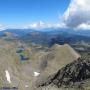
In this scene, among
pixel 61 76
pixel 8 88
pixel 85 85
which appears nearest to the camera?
pixel 85 85

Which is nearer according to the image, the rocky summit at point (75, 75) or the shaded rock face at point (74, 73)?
the rocky summit at point (75, 75)

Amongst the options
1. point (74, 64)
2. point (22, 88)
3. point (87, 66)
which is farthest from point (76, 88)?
point (22, 88)

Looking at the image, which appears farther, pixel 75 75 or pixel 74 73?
pixel 74 73

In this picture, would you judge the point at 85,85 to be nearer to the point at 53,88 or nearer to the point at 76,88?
the point at 76,88

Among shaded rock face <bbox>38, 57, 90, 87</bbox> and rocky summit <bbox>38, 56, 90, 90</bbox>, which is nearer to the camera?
rocky summit <bbox>38, 56, 90, 90</bbox>

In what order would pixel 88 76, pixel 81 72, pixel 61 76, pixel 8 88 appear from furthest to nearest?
pixel 8 88 < pixel 61 76 < pixel 81 72 < pixel 88 76

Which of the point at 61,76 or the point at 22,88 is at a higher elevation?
the point at 61,76

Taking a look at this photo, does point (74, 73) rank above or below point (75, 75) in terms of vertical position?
above

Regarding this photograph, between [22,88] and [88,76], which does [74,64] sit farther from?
[22,88]

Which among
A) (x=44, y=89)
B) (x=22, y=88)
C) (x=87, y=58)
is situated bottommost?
(x=22, y=88)

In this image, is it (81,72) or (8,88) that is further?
(8,88)
